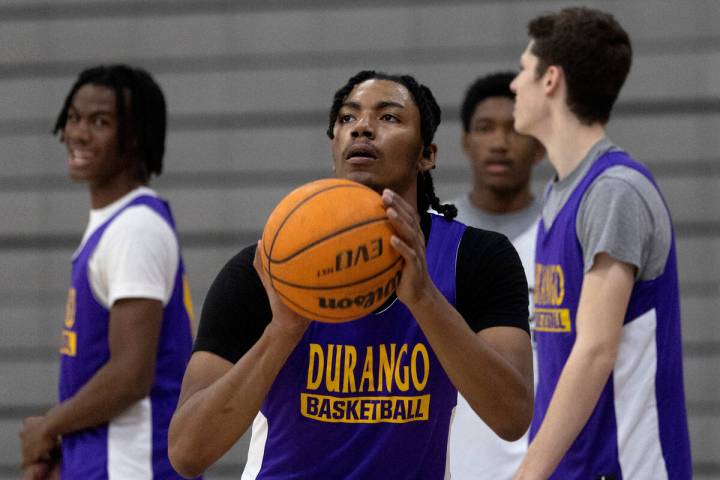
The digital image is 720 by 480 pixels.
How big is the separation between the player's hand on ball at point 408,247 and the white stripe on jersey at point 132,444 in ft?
7.01

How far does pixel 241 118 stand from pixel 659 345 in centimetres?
417

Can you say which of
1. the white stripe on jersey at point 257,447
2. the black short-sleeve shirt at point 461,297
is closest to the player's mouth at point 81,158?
the black short-sleeve shirt at point 461,297

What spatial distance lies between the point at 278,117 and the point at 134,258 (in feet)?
9.83

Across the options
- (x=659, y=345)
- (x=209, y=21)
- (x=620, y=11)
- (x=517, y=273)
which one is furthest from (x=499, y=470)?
(x=209, y=21)

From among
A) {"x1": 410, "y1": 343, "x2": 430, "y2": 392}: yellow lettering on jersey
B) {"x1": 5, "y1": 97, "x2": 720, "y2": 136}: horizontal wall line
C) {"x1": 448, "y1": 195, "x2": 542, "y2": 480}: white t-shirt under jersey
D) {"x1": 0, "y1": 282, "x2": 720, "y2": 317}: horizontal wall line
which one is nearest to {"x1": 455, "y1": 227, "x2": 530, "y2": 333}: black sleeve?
{"x1": 410, "y1": 343, "x2": 430, "y2": 392}: yellow lettering on jersey

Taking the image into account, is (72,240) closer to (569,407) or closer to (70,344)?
(70,344)

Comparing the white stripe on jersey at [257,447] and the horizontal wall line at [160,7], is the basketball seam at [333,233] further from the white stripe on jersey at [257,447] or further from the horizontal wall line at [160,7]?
the horizontal wall line at [160,7]

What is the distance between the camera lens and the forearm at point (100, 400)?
4305 millimetres

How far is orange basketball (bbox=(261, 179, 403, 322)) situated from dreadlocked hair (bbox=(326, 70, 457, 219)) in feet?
1.79

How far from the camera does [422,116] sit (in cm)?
305

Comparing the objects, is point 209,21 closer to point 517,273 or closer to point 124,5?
point 124,5

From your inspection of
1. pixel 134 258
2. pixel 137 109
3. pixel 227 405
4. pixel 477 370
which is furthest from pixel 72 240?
pixel 477 370

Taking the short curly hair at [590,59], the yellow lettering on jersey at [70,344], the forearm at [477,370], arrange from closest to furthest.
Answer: the forearm at [477,370], the short curly hair at [590,59], the yellow lettering on jersey at [70,344]

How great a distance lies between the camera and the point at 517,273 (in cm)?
301
